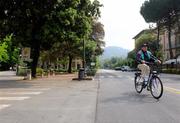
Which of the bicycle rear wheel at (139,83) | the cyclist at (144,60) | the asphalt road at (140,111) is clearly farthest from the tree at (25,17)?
the asphalt road at (140,111)

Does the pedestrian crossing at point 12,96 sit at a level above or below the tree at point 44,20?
below

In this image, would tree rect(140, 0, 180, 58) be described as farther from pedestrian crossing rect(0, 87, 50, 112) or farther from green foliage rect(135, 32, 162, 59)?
pedestrian crossing rect(0, 87, 50, 112)

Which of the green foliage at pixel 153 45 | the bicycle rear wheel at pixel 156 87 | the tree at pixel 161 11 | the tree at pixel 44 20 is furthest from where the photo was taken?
the green foliage at pixel 153 45

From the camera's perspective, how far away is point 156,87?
49.6ft

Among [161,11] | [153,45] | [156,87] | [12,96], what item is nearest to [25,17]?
[12,96]

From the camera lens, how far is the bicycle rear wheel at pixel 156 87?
14.8 meters

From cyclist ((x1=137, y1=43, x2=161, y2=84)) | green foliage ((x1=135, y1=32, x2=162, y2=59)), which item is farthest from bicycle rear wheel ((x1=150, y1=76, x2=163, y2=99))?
green foliage ((x1=135, y1=32, x2=162, y2=59))

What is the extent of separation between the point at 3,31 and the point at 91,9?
24.6 ft

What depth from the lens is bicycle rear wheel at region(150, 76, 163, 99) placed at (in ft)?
48.4

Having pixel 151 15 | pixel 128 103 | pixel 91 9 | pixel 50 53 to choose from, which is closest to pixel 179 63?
pixel 151 15

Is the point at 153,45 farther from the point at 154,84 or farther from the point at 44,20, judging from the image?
the point at 154,84

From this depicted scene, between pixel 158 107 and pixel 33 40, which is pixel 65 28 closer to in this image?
pixel 33 40

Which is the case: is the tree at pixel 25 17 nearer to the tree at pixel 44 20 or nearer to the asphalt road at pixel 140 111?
the tree at pixel 44 20

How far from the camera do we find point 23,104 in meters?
13.9
